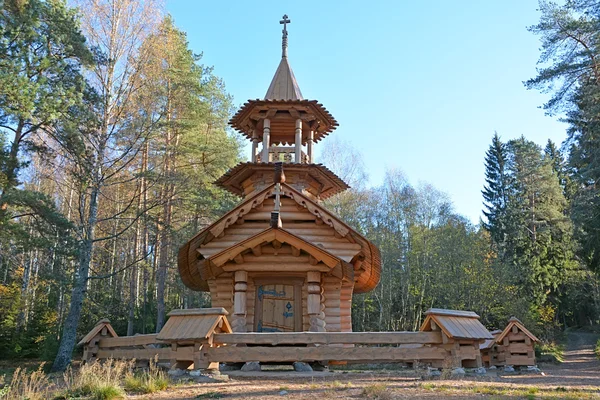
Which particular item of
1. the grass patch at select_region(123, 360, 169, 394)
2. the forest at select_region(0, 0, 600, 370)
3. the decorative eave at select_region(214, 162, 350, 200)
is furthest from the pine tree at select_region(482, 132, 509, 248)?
the grass patch at select_region(123, 360, 169, 394)

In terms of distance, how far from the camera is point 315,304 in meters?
12.9

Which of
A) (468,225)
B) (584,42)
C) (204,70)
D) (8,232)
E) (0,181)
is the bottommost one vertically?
(8,232)

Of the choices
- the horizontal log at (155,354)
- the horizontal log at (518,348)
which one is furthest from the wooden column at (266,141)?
the horizontal log at (518,348)

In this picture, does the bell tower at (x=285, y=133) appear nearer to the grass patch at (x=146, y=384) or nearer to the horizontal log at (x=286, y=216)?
the horizontal log at (x=286, y=216)

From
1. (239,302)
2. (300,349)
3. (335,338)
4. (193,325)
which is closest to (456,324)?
(335,338)

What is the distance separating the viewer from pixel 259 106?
17.2m

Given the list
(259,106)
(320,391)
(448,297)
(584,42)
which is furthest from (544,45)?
(320,391)

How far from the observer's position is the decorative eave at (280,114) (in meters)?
17.2

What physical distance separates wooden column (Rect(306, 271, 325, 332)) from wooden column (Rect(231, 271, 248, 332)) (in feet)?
5.58

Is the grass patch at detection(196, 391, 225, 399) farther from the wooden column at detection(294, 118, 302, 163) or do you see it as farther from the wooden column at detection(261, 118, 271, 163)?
the wooden column at detection(294, 118, 302, 163)

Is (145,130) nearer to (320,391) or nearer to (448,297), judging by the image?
(320,391)

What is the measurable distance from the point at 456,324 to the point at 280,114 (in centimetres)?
1041

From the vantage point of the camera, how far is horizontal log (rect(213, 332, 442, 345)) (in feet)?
31.4

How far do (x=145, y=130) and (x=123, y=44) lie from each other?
13.4 feet
